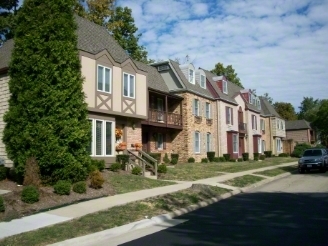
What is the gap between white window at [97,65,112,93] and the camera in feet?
66.8

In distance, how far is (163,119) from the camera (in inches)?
1162

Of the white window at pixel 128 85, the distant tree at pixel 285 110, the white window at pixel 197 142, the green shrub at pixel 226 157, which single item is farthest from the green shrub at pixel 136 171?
the distant tree at pixel 285 110

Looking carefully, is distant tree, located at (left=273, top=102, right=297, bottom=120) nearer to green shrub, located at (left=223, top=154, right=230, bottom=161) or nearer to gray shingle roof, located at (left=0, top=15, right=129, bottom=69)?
green shrub, located at (left=223, top=154, right=230, bottom=161)

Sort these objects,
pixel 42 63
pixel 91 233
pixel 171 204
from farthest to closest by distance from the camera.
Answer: pixel 42 63, pixel 171 204, pixel 91 233

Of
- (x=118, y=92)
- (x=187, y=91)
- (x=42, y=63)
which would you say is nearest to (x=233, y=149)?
(x=187, y=91)

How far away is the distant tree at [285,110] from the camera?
289 feet

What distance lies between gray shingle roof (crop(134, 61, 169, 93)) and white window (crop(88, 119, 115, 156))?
8782 millimetres

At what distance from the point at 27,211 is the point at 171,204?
4396mm

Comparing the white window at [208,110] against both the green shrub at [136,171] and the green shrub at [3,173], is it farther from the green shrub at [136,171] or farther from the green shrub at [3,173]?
the green shrub at [3,173]

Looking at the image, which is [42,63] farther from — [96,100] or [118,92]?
[118,92]

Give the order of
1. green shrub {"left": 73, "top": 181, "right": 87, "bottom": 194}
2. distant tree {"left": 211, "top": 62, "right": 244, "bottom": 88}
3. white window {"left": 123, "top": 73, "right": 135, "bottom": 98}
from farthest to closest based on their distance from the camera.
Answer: distant tree {"left": 211, "top": 62, "right": 244, "bottom": 88} < white window {"left": 123, "top": 73, "right": 135, "bottom": 98} < green shrub {"left": 73, "top": 181, "right": 87, "bottom": 194}

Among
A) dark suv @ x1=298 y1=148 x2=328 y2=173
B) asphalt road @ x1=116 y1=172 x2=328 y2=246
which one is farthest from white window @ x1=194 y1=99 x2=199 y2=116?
asphalt road @ x1=116 y1=172 x2=328 y2=246

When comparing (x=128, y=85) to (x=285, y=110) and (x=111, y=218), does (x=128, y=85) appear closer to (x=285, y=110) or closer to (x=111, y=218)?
(x=111, y=218)

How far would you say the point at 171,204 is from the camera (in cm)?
1240
